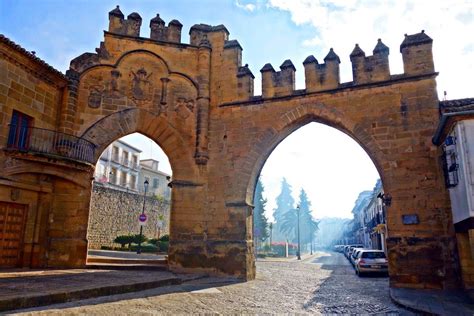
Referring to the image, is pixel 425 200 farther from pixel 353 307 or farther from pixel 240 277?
pixel 240 277

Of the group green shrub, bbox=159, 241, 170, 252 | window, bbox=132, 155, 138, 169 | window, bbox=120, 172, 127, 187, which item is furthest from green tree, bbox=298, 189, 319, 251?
green shrub, bbox=159, 241, 170, 252

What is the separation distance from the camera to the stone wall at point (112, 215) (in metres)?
22.1

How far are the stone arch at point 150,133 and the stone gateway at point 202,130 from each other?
1.4 inches

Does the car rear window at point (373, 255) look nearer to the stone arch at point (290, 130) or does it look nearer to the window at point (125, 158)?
the stone arch at point (290, 130)

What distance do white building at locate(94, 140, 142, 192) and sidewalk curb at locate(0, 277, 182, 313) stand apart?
105 ft

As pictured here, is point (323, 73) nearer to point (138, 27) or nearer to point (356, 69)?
point (356, 69)

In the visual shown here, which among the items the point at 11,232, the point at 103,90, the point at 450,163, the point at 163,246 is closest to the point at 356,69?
the point at 450,163

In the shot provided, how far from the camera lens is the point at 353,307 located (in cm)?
683

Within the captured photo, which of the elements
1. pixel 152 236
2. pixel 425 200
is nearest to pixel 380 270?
pixel 425 200

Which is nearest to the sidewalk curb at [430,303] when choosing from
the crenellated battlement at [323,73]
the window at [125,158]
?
the crenellated battlement at [323,73]

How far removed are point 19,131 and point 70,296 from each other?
637 cm

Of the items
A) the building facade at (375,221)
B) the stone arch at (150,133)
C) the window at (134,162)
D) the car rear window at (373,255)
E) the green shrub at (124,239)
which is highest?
the window at (134,162)

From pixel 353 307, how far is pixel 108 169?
37.0 m

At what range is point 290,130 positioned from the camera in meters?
12.1
